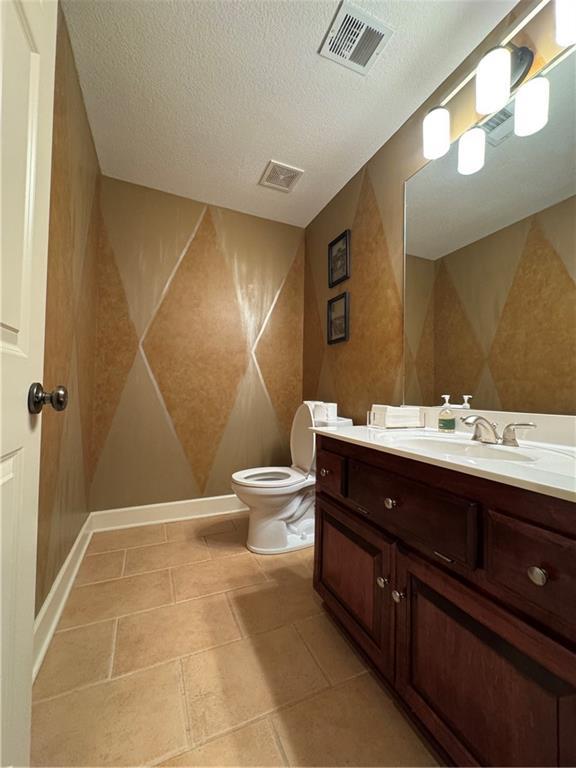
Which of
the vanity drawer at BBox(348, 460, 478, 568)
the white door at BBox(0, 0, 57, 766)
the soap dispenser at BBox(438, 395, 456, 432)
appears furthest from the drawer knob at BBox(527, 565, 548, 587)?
the white door at BBox(0, 0, 57, 766)

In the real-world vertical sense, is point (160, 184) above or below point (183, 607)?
above

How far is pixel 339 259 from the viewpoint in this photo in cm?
228

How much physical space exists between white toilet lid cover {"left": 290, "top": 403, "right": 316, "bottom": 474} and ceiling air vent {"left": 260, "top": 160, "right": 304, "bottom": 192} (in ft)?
5.37

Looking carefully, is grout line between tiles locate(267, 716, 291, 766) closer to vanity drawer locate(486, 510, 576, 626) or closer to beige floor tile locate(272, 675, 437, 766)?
beige floor tile locate(272, 675, 437, 766)

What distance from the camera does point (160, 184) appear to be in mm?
2271

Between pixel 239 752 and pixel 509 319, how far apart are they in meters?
1.66

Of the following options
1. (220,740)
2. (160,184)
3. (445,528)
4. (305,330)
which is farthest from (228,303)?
(220,740)

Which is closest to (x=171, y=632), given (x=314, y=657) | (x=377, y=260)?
(x=314, y=657)

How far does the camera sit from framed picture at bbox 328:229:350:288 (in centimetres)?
219

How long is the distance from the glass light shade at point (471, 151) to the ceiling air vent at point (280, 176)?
109 centimetres

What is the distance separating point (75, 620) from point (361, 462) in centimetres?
141

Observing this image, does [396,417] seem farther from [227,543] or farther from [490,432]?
[227,543]

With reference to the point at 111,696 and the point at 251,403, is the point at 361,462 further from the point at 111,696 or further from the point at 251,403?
the point at 251,403

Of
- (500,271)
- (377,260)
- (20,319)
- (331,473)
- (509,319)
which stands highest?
(377,260)
